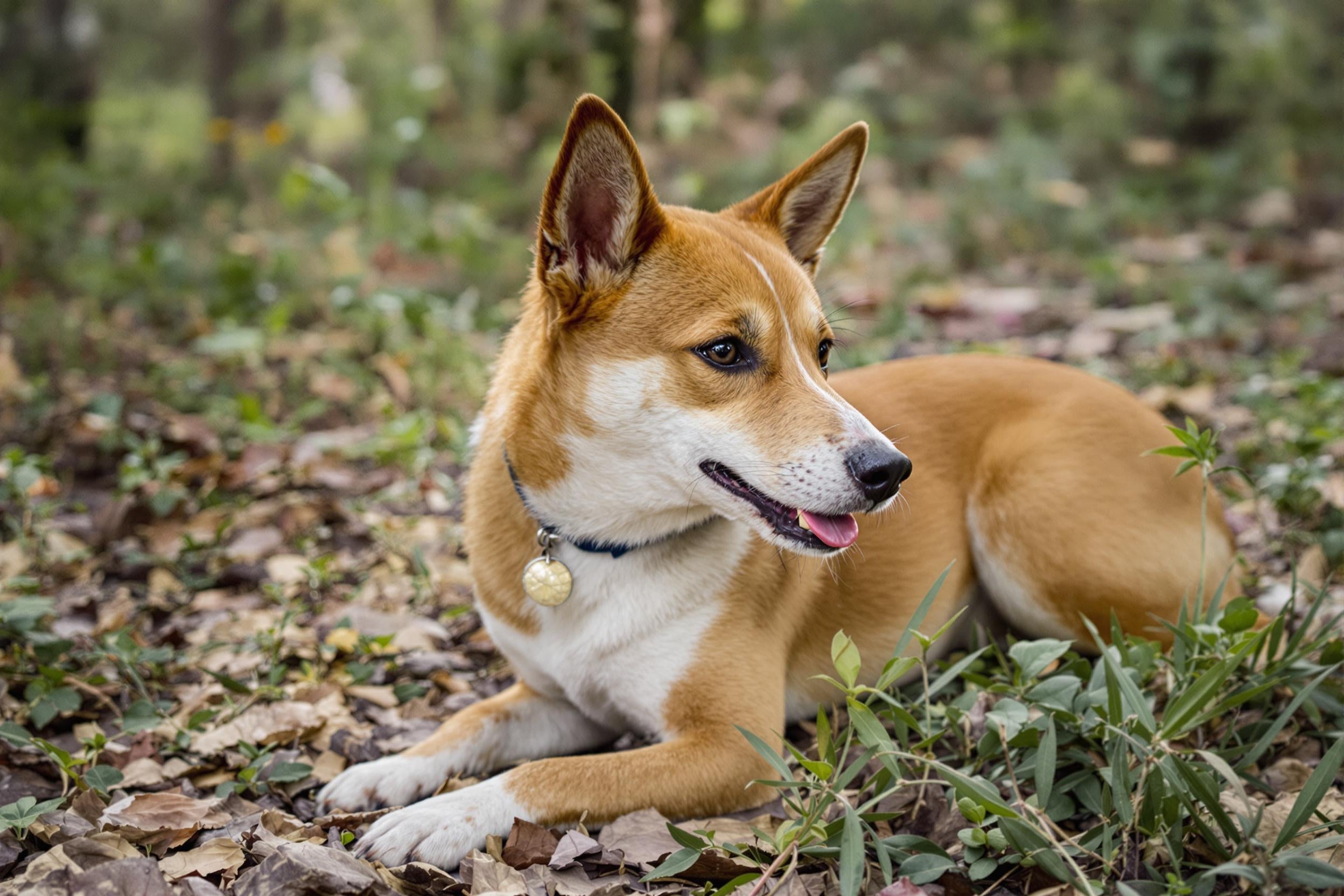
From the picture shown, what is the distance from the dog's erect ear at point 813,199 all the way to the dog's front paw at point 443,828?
180cm

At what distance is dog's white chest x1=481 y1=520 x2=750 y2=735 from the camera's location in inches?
108

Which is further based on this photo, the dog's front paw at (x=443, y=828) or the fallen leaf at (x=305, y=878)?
the dog's front paw at (x=443, y=828)

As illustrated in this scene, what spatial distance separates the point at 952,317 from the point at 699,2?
18.4 feet

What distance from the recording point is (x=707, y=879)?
2.28 meters

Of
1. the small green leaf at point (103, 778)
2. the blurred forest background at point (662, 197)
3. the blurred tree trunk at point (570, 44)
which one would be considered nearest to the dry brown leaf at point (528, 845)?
the small green leaf at point (103, 778)

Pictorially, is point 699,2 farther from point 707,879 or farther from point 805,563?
point 707,879

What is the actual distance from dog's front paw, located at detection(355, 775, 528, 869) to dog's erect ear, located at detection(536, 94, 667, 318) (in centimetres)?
123

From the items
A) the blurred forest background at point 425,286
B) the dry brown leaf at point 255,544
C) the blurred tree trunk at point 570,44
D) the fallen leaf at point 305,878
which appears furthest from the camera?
the blurred tree trunk at point 570,44

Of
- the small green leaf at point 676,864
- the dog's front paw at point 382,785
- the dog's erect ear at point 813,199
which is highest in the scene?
the dog's erect ear at point 813,199

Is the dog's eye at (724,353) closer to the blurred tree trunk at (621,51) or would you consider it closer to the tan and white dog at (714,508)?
the tan and white dog at (714,508)

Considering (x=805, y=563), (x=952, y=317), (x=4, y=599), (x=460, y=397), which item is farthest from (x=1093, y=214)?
A: (x=4, y=599)

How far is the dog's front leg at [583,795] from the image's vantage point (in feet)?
7.84

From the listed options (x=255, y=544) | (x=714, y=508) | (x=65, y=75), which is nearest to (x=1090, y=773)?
(x=714, y=508)

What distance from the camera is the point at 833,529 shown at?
2.53m
